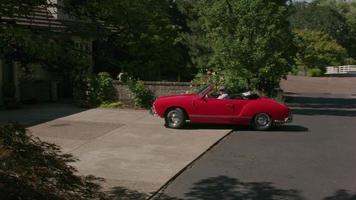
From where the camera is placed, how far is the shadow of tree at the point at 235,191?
9.12m

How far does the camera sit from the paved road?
30.9 ft

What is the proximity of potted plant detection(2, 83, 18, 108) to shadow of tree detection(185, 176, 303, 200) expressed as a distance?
40.6 ft

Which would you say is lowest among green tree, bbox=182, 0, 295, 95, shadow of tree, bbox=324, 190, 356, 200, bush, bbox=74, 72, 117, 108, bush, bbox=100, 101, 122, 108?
shadow of tree, bbox=324, 190, 356, 200

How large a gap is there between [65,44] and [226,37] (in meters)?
17.5

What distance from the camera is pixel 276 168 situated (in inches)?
447

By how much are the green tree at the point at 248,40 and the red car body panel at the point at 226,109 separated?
432 centimetres

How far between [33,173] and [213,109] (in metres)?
12.3

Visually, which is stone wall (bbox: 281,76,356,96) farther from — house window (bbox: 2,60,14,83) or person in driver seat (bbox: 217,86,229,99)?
person in driver seat (bbox: 217,86,229,99)

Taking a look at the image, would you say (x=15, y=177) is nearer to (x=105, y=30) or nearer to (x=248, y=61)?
(x=105, y=30)

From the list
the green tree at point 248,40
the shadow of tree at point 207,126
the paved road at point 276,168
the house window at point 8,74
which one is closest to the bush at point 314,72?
the green tree at point 248,40

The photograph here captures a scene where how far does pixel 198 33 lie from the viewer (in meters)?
30.5

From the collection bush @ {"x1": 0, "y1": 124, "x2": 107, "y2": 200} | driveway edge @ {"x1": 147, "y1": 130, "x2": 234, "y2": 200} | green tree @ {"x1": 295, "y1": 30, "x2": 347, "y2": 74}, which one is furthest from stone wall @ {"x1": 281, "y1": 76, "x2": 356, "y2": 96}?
bush @ {"x1": 0, "y1": 124, "x2": 107, "y2": 200}

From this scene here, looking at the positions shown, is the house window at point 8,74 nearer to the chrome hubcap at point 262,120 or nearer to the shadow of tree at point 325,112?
the chrome hubcap at point 262,120

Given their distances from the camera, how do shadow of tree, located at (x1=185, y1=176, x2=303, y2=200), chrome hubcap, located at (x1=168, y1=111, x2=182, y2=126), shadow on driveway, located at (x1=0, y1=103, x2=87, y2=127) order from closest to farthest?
shadow of tree, located at (x1=185, y1=176, x2=303, y2=200)
chrome hubcap, located at (x1=168, y1=111, x2=182, y2=126)
shadow on driveway, located at (x1=0, y1=103, x2=87, y2=127)
